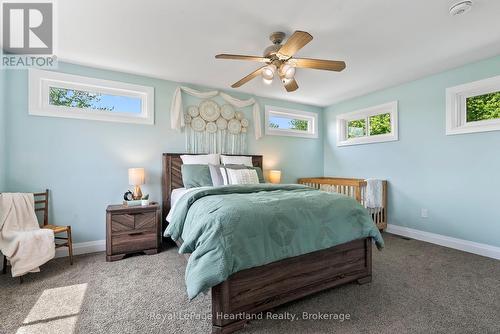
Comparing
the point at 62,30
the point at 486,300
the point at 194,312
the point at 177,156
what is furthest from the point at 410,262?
the point at 62,30

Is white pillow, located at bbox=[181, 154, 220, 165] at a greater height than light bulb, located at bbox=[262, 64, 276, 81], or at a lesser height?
lesser

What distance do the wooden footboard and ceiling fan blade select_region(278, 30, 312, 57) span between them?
1762 mm

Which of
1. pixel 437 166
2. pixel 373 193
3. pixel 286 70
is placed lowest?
pixel 373 193

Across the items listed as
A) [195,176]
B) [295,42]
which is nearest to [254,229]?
[295,42]

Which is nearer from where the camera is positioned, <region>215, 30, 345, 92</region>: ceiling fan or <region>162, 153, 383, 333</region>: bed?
<region>162, 153, 383, 333</region>: bed

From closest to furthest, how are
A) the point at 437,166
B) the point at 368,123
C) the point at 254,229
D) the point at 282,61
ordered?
the point at 254,229 < the point at 282,61 < the point at 437,166 < the point at 368,123

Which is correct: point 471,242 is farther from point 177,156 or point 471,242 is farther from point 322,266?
point 177,156

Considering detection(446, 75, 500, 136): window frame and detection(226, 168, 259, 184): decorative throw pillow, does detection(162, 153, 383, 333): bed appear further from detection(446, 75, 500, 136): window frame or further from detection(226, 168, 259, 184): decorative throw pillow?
detection(446, 75, 500, 136): window frame

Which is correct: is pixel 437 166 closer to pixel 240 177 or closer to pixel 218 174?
pixel 240 177

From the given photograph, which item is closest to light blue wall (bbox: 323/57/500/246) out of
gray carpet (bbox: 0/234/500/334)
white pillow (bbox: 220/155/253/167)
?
gray carpet (bbox: 0/234/500/334)

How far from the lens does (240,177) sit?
3248mm

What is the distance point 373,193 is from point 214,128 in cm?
286

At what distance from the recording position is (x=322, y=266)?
1.96m

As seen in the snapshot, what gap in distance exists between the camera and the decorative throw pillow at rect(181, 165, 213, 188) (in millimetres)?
3211
